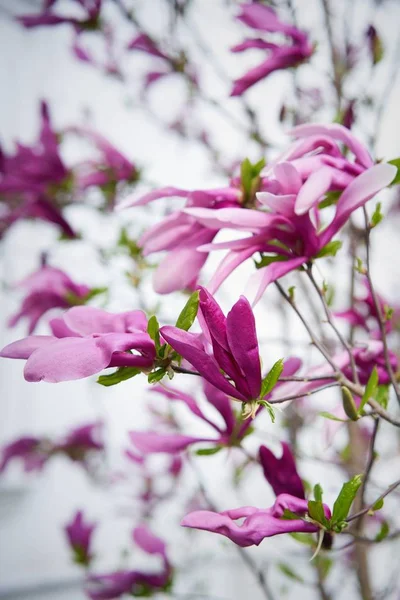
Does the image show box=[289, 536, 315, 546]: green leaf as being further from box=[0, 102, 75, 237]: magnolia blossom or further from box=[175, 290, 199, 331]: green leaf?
box=[0, 102, 75, 237]: magnolia blossom

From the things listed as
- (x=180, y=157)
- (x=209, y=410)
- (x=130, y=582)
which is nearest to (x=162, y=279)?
(x=130, y=582)

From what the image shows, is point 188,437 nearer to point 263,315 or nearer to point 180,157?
point 263,315

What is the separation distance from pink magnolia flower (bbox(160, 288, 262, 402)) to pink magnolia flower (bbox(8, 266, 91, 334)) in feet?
0.90

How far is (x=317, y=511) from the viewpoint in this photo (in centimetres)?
24

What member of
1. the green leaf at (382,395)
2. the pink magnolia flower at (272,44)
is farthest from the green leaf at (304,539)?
the pink magnolia flower at (272,44)

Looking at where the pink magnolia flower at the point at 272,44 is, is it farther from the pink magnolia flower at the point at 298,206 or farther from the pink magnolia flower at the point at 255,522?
the pink magnolia flower at the point at 255,522

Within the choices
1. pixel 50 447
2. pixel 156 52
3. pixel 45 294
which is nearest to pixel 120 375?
pixel 45 294

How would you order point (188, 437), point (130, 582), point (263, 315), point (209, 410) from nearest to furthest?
point (188, 437) → point (130, 582) → point (209, 410) → point (263, 315)

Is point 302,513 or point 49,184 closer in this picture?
point 302,513

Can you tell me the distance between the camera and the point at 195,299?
0.22m

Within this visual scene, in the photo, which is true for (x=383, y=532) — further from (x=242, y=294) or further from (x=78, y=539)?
(x=78, y=539)

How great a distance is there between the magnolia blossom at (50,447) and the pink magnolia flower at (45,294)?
1.74ft

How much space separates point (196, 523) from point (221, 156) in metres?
0.95

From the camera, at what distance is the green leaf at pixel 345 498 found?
0.24 m
